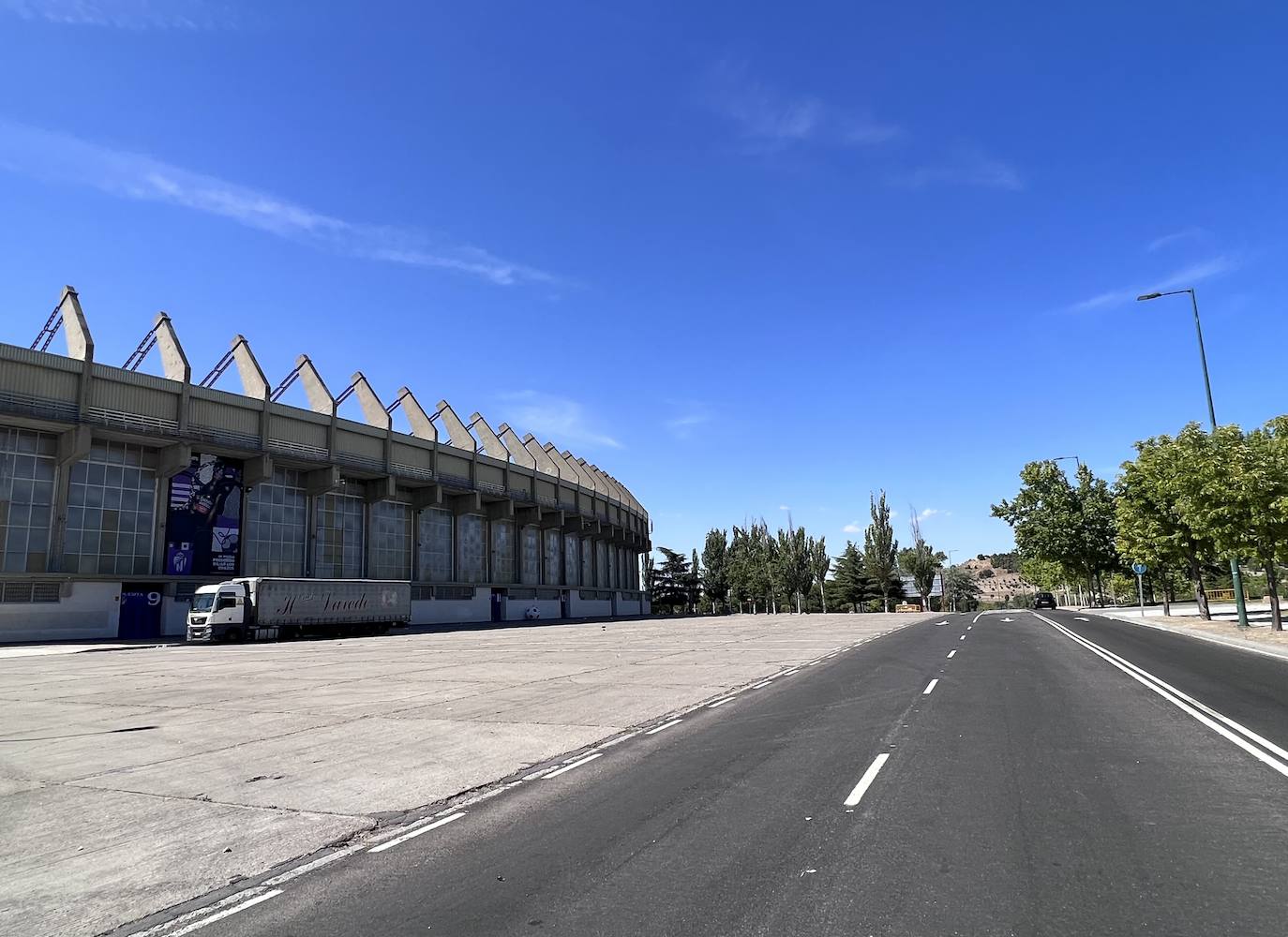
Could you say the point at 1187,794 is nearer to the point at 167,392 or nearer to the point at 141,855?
the point at 141,855

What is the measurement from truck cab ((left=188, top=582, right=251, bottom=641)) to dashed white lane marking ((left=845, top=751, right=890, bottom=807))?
122ft

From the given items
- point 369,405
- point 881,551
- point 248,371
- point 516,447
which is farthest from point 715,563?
point 248,371

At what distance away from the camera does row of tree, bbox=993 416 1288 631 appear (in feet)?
91.2

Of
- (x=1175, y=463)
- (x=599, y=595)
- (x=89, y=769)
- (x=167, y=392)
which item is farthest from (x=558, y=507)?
(x=89, y=769)

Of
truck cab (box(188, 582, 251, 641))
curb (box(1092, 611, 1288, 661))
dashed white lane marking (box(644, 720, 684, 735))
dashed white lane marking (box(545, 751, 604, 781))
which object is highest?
truck cab (box(188, 582, 251, 641))

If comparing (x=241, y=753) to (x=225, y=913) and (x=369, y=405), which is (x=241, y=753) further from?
(x=369, y=405)

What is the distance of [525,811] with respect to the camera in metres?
6.85

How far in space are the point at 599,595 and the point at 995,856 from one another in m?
85.7

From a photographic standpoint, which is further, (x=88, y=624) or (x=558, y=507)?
(x=558, y=507)

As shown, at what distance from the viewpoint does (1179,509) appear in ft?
105

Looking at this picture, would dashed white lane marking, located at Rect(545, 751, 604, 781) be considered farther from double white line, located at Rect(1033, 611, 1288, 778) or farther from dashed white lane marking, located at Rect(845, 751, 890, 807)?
double white line, located at Rect(1033, 611, 1288, 778)

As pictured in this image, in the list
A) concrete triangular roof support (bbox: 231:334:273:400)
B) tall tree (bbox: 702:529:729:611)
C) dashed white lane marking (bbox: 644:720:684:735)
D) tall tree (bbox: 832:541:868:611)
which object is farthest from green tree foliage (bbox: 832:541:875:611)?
dashed white lane marking (bbox: 644:720:684:735)

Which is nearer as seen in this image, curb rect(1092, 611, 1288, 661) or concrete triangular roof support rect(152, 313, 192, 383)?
curb rect(1092, 611, 1288, 661)

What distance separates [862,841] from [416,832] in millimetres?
3589
